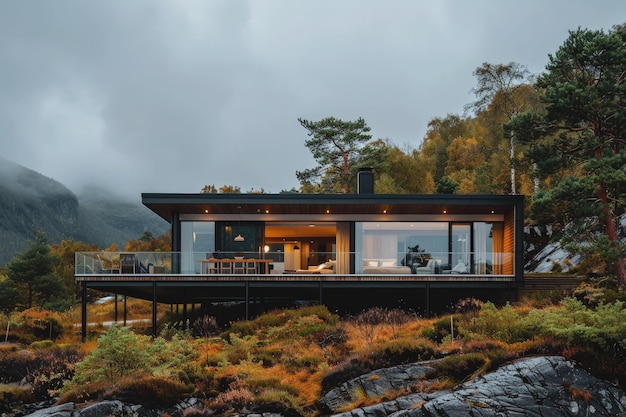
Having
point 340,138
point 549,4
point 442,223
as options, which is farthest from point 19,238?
point 442,223

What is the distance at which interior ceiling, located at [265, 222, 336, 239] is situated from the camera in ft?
77.1

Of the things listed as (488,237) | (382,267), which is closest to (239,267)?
(382,267)

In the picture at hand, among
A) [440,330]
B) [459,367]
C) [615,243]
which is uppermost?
[615,243]

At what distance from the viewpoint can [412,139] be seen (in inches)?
3339

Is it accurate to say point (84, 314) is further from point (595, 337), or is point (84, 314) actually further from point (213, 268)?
point (595, 337)

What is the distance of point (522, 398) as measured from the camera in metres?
10.7

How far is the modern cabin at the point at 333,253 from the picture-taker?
1973 centimetres

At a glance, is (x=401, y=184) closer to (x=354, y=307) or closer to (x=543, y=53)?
(x=354, y=307)

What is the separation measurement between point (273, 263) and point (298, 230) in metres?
4.06

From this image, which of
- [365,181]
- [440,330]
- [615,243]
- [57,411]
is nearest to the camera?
[57,411]

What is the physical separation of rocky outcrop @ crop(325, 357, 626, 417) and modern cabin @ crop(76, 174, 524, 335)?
8.34m

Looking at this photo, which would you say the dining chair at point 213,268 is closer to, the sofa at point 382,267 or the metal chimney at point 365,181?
the sofa at point 382,267

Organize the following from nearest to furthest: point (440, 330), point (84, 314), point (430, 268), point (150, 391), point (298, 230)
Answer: point (150, 391), point (440, 330), point (84, 314), point (430, 268), point (298, 230)

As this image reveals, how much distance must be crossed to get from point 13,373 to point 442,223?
1500 centimetres
